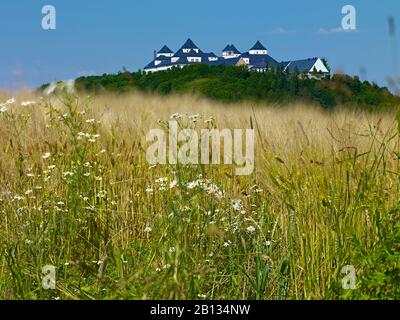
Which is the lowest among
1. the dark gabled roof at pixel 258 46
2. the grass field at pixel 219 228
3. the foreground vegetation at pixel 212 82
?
the grass field at pixel 219 228

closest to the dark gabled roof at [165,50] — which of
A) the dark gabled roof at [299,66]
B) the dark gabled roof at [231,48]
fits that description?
the dark gabled roof at [231,48]

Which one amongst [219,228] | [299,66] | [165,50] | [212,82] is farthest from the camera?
[165,50]

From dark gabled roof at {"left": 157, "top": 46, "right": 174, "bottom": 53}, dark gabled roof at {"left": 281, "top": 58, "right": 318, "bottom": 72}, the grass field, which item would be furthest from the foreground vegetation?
dark gabled roof at {"left": 157, "top": 46, "right": 174, "bottom": 53}

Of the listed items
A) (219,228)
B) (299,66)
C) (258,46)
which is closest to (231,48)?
(258,46)

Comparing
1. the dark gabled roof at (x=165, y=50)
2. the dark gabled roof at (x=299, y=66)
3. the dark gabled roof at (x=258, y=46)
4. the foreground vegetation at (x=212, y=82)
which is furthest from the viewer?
the dark gabled roof at (x=165, y=50)

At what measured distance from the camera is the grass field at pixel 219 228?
296 cm

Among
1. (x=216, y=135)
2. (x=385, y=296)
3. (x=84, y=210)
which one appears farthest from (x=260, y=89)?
(x=385, y=296)

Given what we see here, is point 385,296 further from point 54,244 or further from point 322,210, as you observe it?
point 54,244

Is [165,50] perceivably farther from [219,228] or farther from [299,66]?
[219,228]

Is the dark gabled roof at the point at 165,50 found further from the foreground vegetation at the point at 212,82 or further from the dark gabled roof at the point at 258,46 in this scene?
the foreground vegetation at the point at 212,82

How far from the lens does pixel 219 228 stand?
12.1ft

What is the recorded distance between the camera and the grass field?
2957 millimetres

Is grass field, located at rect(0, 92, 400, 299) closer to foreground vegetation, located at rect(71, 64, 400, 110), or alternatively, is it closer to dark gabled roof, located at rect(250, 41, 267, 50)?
foreground vegetation, located at rect(71, 64, 400, 110)
